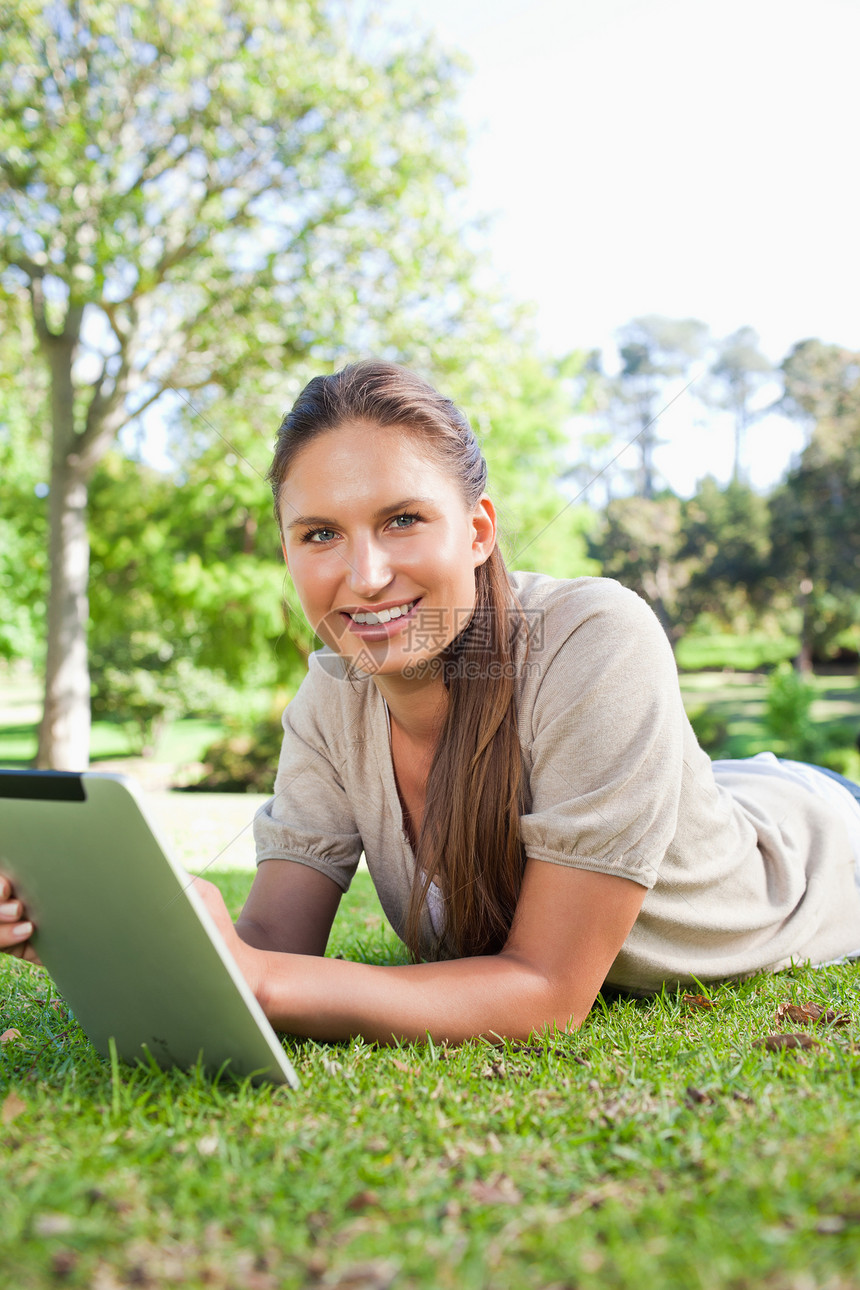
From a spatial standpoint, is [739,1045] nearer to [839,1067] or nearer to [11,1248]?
[839,1067]

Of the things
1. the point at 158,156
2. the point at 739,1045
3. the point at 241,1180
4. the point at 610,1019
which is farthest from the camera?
the point at 158,156

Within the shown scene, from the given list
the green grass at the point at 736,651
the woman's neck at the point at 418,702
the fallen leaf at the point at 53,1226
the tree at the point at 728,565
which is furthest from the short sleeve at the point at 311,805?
the tree at the point at 728,565

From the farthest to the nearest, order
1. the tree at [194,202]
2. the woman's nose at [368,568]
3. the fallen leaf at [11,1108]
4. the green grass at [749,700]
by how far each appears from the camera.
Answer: the green grass at [749,700], the tree at [194,202], the woman's nose at [368,568], the fallen leaf at [11,1108]

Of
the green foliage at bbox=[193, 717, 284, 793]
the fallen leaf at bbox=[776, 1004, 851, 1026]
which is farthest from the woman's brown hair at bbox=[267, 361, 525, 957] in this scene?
the green foliage at bbox=[193, 717, 284, 793]

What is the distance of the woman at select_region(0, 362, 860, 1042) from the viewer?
1.98 meters

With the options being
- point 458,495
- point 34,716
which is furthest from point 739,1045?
point 34,716

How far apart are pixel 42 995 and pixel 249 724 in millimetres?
13821

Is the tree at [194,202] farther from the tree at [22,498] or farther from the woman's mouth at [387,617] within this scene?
the woman's mouth at [387,617]

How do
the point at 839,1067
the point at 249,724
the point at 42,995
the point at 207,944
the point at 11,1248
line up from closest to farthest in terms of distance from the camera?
the point at 11,1248
the point at 207,944
the point at 839,1067
the point at 42,995
the point at 249,724

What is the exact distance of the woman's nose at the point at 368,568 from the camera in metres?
2.16

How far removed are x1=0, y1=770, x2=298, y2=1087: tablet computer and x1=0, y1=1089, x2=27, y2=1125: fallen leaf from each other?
0.22 metres

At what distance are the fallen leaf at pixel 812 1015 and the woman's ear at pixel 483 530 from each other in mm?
1300

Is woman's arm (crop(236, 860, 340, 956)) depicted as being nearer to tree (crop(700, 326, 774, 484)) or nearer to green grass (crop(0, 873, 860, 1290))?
green grass (crop(0, 873, 860, 1290))

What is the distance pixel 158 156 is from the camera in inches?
434
